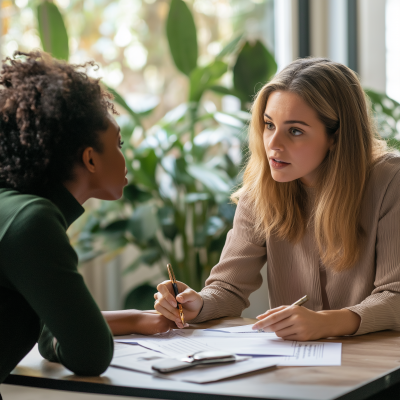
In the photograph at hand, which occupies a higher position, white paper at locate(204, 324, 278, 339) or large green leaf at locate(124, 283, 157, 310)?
white paper at locate(204, 324, 278, 339)

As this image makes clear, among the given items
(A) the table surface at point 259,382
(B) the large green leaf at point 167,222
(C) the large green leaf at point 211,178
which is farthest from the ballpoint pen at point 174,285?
(B) the large green leaf at point 167,222

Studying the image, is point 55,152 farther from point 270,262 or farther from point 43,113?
point 270,262

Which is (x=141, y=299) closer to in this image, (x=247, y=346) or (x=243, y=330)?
(x=243, y=330)

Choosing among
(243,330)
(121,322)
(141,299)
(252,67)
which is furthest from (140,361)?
(252,67)

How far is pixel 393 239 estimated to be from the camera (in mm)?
1366

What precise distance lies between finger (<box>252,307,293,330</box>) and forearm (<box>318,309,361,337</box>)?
8 centimetres

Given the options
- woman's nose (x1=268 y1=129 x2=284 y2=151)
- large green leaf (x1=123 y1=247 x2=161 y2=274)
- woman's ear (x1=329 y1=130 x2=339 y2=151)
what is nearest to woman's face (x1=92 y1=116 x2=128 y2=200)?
woman's nose (x1=268 y1=129 x2=284 y2=151)

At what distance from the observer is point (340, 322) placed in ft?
3.90

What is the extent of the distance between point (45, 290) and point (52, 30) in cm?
181

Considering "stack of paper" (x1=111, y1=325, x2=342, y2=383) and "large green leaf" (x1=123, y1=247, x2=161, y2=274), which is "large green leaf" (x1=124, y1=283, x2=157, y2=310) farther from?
"stack of paper" (x1=111, y1=325, x2=342, y2=383)

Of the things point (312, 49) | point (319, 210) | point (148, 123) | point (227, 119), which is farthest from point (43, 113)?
point (312, 49)

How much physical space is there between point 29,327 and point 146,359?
0.72 ft

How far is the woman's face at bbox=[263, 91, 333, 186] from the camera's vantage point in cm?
143

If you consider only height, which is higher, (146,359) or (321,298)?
(146,359)
